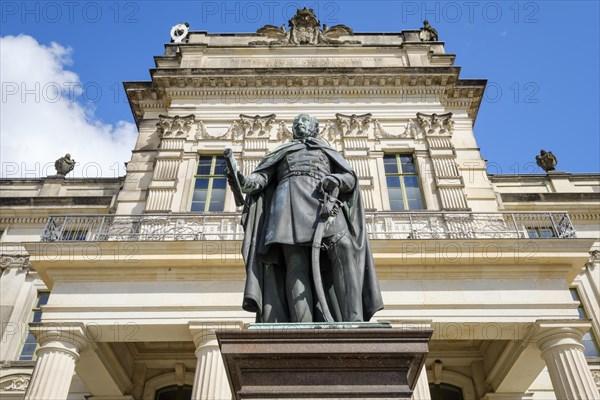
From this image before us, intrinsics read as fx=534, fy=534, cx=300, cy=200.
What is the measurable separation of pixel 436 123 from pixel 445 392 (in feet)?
28.1

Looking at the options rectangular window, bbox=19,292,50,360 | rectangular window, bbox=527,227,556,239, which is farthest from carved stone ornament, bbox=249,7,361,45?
rectangular window, bbox=19,292,50,360

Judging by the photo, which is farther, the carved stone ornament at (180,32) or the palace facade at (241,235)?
the carved stone ornament at (180,32)

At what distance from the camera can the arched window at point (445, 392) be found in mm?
15467

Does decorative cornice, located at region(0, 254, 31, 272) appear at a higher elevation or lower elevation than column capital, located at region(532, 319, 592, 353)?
higher

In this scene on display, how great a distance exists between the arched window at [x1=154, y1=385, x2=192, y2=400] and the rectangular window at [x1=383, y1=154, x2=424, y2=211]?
807 centimetres

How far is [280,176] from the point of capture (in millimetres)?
5629

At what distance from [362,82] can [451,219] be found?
21.7ft

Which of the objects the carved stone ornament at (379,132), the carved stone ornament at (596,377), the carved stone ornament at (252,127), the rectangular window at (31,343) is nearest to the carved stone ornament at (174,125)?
the carved stone ornament at (252,127)

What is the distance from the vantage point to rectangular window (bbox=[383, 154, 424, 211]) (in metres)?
16.3

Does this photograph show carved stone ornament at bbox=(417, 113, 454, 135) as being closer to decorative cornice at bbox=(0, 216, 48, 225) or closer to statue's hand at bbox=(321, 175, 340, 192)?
statue's hand at bbox=(321, 175, 340, 192)

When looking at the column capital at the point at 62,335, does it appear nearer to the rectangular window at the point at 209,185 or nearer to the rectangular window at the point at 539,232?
the rectangular window at the point at 209,185

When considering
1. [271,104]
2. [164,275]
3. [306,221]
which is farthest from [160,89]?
[306,221]

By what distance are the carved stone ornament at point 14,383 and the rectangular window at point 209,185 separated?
6.87 metres

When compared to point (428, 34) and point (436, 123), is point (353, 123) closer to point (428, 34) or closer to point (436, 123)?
point (436, 123)
